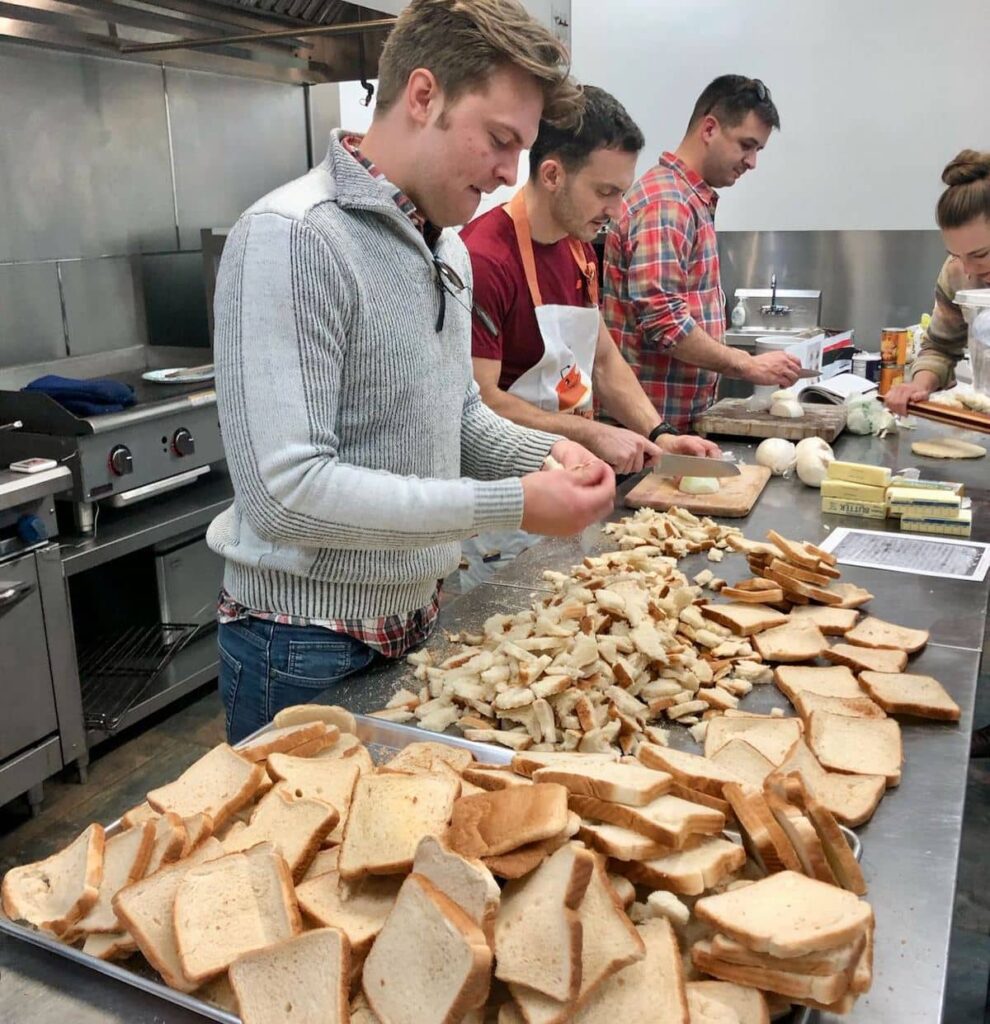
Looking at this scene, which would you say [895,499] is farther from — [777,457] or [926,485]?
[777,457]

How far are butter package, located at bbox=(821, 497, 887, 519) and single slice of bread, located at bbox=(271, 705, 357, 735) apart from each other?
1.75m

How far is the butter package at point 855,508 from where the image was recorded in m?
2.74

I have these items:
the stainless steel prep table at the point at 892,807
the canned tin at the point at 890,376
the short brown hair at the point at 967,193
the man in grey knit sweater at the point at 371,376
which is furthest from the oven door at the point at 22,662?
the canned tin at the point at 890,376

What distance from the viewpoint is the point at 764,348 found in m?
6.00

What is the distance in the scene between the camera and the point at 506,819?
110 cm

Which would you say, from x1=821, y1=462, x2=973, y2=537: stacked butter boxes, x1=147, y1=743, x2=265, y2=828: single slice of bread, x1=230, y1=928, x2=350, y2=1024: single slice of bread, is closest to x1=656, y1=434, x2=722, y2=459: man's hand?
x1=821, y1=462, x2=973, y2=537: stacked butter boxes

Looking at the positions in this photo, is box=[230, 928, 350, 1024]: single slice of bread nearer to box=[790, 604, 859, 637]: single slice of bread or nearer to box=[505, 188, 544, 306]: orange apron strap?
box=[790, 604, 859, 637]: single slice of bread

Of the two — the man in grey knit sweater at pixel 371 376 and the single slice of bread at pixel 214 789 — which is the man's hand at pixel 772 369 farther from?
the single slice of bread at pixel 214 789

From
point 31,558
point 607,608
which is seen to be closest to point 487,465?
point 607,608

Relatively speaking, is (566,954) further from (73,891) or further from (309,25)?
(309,25)

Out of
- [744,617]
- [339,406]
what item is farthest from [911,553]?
[339,406]

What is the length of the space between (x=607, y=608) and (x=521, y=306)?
129cm

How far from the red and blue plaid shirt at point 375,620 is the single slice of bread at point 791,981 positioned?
0.91m

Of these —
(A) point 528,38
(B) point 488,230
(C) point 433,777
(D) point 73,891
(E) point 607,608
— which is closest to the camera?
(D) point 73,891
